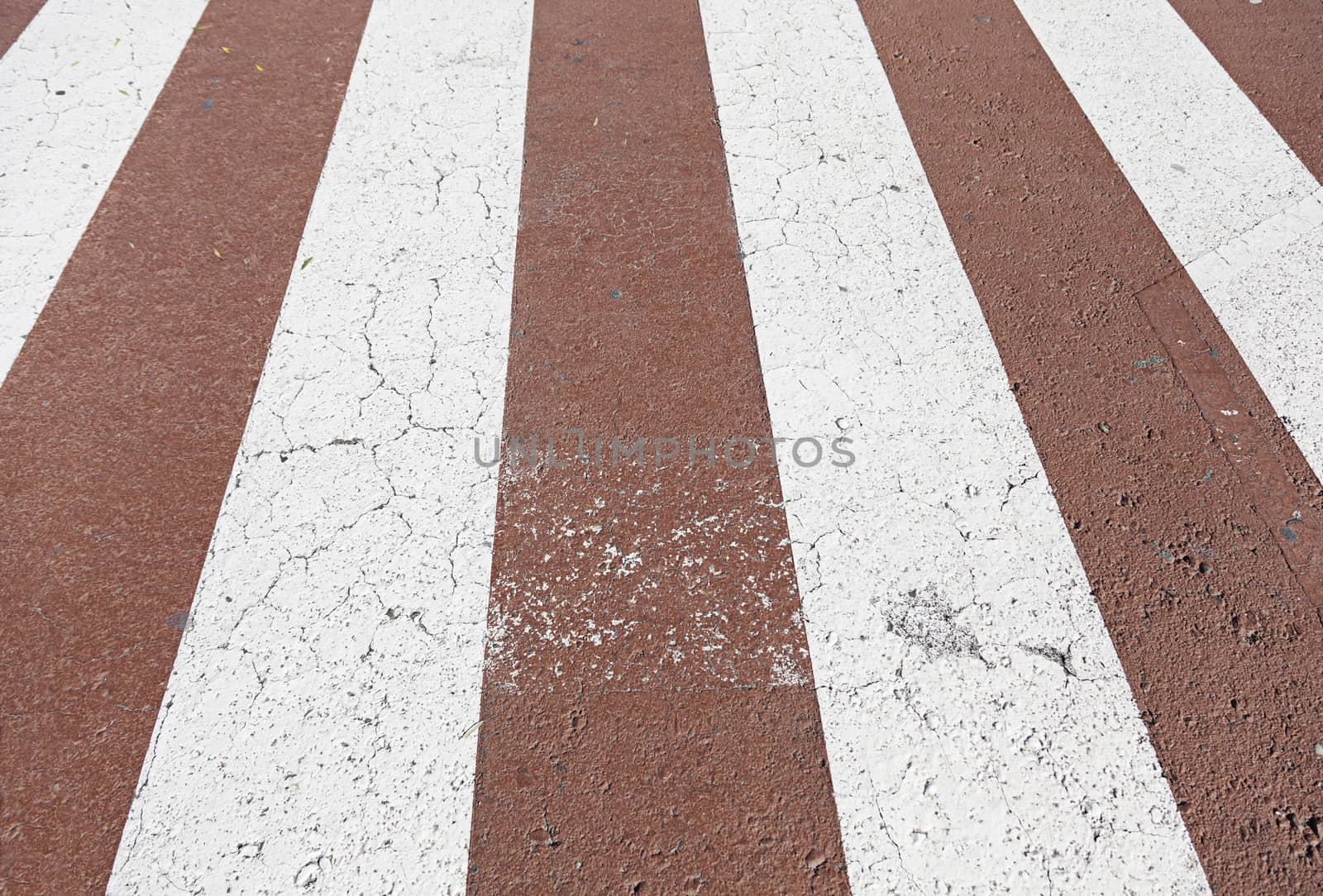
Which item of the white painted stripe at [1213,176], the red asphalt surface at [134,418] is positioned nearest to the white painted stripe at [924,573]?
the white painted stripe at [1213,176]

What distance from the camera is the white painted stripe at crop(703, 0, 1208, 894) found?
7.38ft

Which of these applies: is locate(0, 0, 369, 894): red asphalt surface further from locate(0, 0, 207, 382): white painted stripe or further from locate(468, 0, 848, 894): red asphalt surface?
locate(468, 0, 848, 894): red asphalt surface

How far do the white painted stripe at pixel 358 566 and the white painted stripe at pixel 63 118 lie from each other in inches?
39.3

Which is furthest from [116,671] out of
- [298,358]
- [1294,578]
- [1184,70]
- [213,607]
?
[1184,70]

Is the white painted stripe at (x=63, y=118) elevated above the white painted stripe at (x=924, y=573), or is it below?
above

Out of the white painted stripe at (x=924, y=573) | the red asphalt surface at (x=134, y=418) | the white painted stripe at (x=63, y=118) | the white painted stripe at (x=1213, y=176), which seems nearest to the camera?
the white painted stripe at (x=924, y=573)

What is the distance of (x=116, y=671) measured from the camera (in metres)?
2.52

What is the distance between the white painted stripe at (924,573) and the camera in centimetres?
225

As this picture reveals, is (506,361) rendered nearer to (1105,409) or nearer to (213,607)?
(213,607)

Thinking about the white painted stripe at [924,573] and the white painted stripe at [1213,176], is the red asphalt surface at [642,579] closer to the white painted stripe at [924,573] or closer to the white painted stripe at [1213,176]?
the white painted stripe at [924,573]

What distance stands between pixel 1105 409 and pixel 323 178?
339cm

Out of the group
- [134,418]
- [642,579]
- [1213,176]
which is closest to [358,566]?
[642,579]

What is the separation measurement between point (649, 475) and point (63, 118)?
3.44 meters

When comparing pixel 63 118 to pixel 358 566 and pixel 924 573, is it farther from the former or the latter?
pixel 924 573
